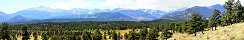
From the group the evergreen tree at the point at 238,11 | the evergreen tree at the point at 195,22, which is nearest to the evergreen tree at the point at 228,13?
the evergreen tree at the point at 238,11

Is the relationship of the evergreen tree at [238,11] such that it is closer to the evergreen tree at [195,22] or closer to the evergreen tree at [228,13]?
the evergreen tree at [228,13]

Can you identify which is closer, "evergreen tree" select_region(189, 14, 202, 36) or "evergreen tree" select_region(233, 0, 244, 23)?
"evergreen tree" select_region(189, 14, 202, 36)

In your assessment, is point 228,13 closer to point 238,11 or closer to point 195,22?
point 238,11

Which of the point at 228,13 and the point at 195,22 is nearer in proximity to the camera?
the point at 195,22

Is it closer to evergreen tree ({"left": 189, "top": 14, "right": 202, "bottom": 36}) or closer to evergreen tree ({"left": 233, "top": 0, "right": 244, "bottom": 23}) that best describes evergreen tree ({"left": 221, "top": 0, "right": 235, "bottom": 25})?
evergreen tree ({"left": 233, "top": 0, "right": 244, "bottom": 23})

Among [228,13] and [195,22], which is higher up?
[228,13]

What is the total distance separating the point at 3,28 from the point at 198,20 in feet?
183

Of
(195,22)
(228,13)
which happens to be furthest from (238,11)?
(195,22)

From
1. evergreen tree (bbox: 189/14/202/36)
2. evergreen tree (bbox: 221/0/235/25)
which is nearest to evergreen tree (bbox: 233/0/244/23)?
evergreen tree (bbox: 221/0/235/25)

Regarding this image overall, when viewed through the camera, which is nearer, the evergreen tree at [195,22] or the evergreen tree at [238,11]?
the evergreen tree at [195,22]

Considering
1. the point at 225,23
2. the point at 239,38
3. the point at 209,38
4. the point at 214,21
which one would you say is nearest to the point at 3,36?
the point at 209,38

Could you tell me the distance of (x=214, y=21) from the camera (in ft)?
444

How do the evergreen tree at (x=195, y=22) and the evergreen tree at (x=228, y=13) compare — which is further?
the evergreen tree at (x=228, y=13)

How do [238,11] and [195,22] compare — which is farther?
[238,11]
